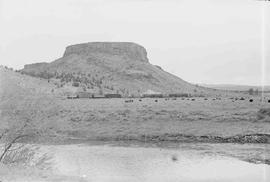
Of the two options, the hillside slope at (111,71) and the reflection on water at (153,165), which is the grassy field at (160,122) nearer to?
the reflection on water at (153,165)

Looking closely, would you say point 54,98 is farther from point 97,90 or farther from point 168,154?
point 97,90

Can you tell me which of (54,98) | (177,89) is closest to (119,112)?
(54,98)

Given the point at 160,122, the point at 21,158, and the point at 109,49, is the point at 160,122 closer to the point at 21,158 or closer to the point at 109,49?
the point at 21,158

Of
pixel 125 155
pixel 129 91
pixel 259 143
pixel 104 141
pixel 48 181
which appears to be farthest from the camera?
pixel 129 91

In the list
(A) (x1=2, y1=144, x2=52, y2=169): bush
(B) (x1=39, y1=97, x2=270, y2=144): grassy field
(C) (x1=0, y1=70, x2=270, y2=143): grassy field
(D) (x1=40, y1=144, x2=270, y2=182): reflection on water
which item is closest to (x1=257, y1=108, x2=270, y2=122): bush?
(C) (x1=0, y1=70, x2=270, y2=143): grassy field

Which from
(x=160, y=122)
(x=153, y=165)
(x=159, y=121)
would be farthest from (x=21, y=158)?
(x=159, y=121)

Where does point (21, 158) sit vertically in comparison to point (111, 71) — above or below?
below

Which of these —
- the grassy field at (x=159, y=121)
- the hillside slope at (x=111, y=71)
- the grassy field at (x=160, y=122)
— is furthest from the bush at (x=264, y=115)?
the hillside slope at (x=111, y=71)
